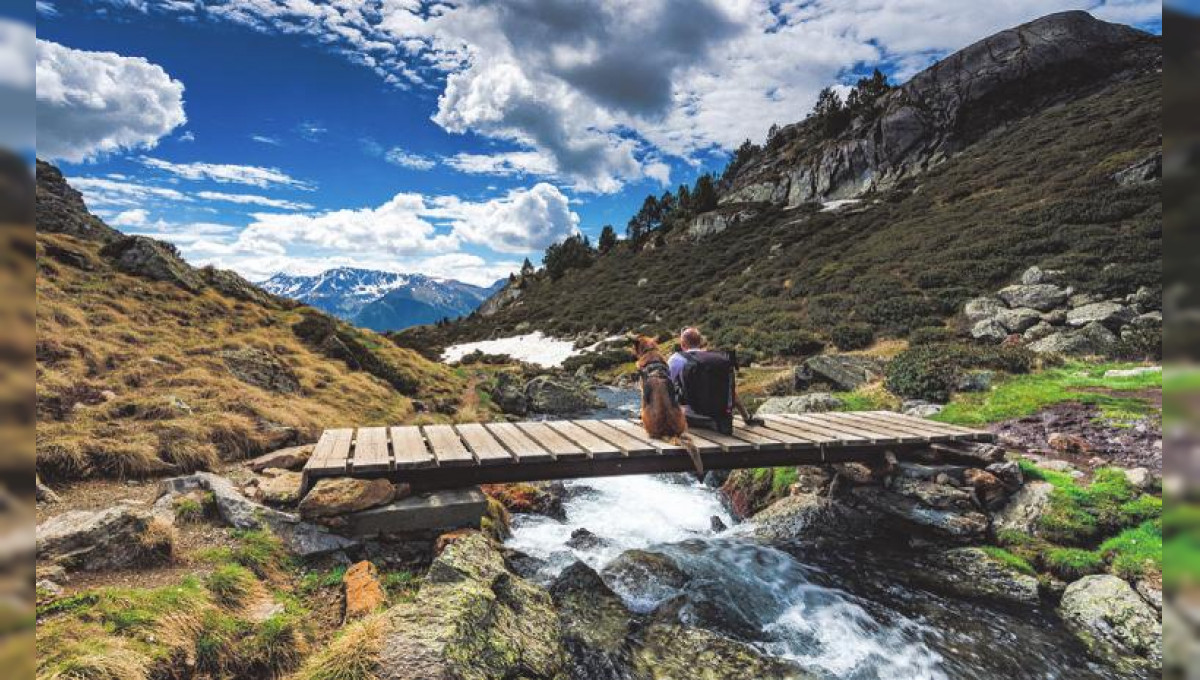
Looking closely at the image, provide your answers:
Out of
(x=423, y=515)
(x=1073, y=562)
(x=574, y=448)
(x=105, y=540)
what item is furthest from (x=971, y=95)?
(x=105, y=540)

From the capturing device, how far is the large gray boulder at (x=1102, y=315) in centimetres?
1583

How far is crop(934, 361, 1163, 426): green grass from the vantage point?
33.7ft

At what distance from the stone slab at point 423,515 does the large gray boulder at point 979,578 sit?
6.00 metres

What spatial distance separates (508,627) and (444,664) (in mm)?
852

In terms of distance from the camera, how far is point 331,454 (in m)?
6.94

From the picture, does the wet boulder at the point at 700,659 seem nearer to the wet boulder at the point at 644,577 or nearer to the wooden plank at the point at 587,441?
the wet boulder at the point at 644,577

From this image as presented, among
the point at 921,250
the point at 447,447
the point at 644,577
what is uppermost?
the point at 921,250

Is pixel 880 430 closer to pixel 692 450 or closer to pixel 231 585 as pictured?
pixel 692 450

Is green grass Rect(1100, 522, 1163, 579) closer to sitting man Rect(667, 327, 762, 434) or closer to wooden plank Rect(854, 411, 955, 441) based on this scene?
wooden plank Rect(854, 411, 955, 441)

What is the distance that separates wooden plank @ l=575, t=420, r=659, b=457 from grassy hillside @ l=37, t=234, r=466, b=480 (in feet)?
18.0

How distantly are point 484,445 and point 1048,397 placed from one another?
11338 mm

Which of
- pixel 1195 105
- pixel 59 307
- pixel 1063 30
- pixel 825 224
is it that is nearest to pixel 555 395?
pixel 59 307

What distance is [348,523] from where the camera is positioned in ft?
20.4

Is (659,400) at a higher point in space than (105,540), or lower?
higher
